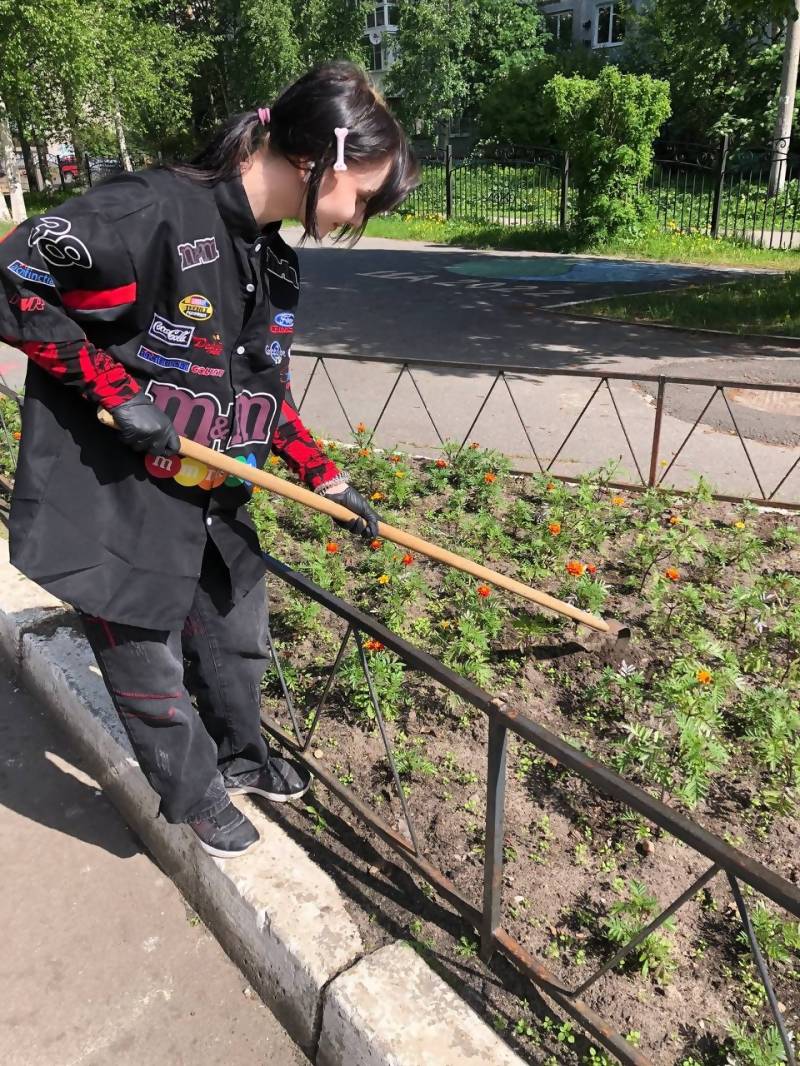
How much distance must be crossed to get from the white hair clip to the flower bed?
64.0 inches

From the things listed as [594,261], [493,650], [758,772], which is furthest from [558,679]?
[594,261]

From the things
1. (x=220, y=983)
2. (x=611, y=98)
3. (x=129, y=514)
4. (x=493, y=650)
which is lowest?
(x=220, y=983)

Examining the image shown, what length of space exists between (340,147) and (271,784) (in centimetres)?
166

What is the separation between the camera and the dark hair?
5.29ft

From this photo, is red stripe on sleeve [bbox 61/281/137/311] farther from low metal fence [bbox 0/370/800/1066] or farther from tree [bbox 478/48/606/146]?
tree [bbox 478/48/606/146]

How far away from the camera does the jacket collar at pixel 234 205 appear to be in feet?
5.65

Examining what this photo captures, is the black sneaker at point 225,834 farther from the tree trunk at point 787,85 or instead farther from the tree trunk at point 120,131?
the tree trunk at point 120,131

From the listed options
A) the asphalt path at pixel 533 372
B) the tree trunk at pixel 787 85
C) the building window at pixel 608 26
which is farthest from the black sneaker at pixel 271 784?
the building window at pixel 608 26

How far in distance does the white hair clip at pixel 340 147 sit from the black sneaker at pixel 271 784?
62.7 inches

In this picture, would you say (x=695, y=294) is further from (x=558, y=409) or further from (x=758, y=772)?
(x=758, y=772)

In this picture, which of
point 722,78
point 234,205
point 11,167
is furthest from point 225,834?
point 722,78

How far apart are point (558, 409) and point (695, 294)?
4.78 m

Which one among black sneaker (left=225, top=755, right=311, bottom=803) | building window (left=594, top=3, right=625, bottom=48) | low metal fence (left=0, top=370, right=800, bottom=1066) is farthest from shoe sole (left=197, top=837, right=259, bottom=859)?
building window (left=594, top=3, right=625, bottom=48)

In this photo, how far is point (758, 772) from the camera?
2486 millimetres
